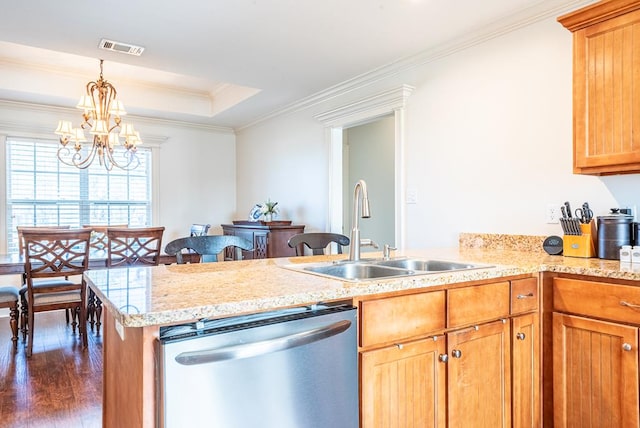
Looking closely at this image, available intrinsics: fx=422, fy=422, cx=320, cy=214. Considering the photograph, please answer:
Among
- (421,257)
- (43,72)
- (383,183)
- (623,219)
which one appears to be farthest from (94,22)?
(383,183)

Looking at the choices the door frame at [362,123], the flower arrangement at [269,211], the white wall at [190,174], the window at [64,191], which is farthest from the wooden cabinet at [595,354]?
the window at [64,191]

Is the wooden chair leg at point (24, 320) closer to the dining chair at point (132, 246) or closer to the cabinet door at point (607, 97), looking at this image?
the dining chair at point (132, 246)

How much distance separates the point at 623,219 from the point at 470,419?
47.4 inches

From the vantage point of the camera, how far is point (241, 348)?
1.09m

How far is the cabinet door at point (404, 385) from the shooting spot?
1398mm

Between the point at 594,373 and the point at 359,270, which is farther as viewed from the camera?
the point at 359,270

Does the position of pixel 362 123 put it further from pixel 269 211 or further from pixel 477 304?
pixel 477 304

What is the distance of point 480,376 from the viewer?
1.70 metres

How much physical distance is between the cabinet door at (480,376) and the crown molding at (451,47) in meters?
1.85

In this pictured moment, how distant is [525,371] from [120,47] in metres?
3.38

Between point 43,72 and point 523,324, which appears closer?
point 523,324

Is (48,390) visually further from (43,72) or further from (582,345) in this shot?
(43,72)

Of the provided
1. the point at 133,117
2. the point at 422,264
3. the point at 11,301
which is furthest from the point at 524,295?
the point at 133,117

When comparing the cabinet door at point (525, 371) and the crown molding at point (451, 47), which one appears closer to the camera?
the cabinet door at point (525, 371)
